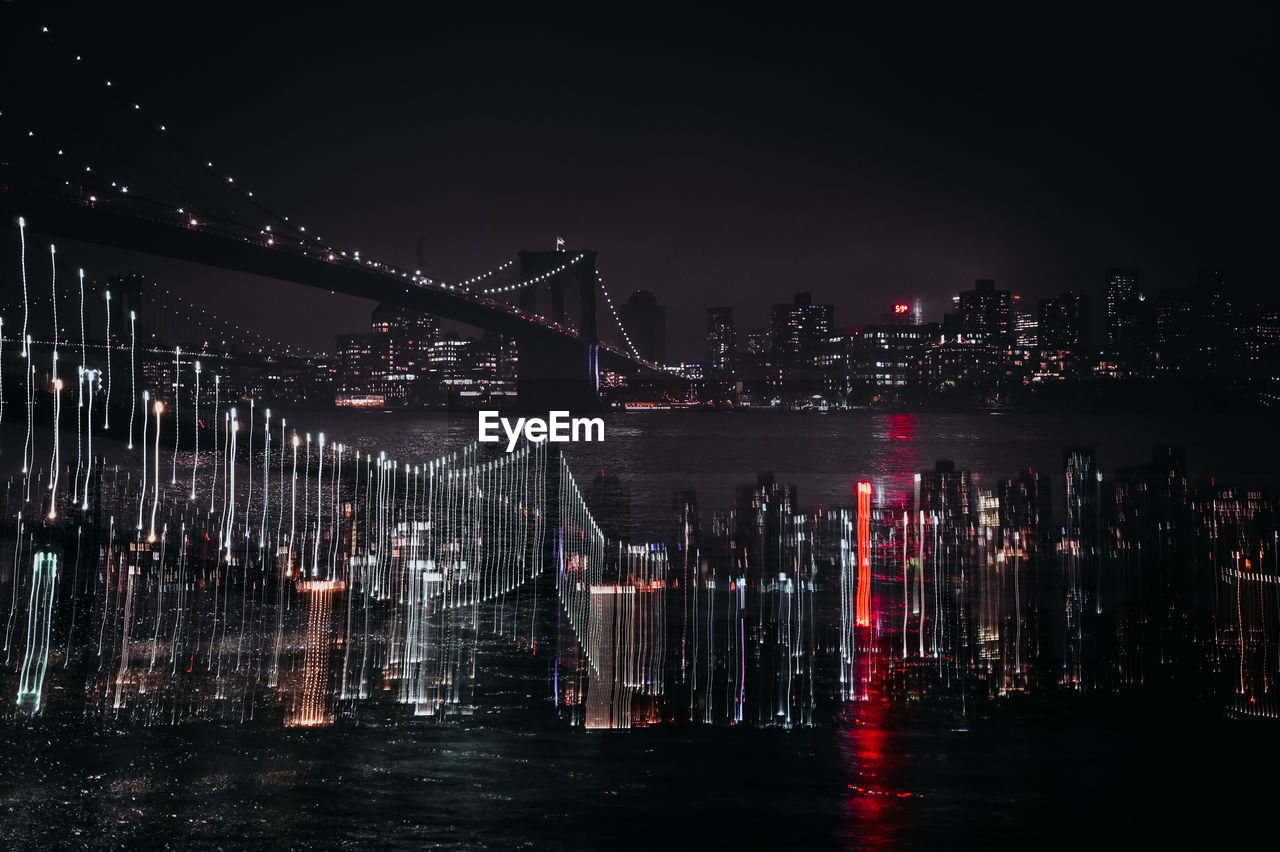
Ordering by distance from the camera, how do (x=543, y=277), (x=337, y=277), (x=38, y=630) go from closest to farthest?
1. (x=38, y=630)
2. (x=337, y=277)
3. (x=543, y=277)

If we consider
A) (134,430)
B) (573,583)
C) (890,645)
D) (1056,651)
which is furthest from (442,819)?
(134,430)

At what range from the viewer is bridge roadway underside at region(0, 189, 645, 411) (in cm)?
2095

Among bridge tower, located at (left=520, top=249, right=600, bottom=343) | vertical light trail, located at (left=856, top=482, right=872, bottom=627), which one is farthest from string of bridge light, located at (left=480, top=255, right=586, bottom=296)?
vertical light trail, located at (left=856, top=482, right=872, bottom=627)

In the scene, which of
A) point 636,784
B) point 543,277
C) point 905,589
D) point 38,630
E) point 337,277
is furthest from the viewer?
point 543,277

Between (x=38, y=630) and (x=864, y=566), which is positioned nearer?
(x=38, y=630)

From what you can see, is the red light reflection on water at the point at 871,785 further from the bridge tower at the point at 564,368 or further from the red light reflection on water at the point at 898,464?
the bridge tower at the point at 564,368

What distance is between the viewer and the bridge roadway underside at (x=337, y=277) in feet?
68.7

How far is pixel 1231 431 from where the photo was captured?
55000 millimetres

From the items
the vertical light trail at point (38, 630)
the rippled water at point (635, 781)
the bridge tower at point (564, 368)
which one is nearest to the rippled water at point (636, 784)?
the rippled water at point (635, 781)

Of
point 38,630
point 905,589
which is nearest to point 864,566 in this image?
point 905,589

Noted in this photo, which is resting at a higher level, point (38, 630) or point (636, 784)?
point (38, 630)

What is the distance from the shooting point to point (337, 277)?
29.3 meters

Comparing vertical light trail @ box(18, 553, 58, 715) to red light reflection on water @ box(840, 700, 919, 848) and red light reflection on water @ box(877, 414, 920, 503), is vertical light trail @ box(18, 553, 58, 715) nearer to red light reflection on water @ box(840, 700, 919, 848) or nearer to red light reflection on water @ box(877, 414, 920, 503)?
red light reflection on water @ box(840, 700, 919, 848)

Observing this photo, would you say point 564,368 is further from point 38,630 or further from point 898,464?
point 38,630
